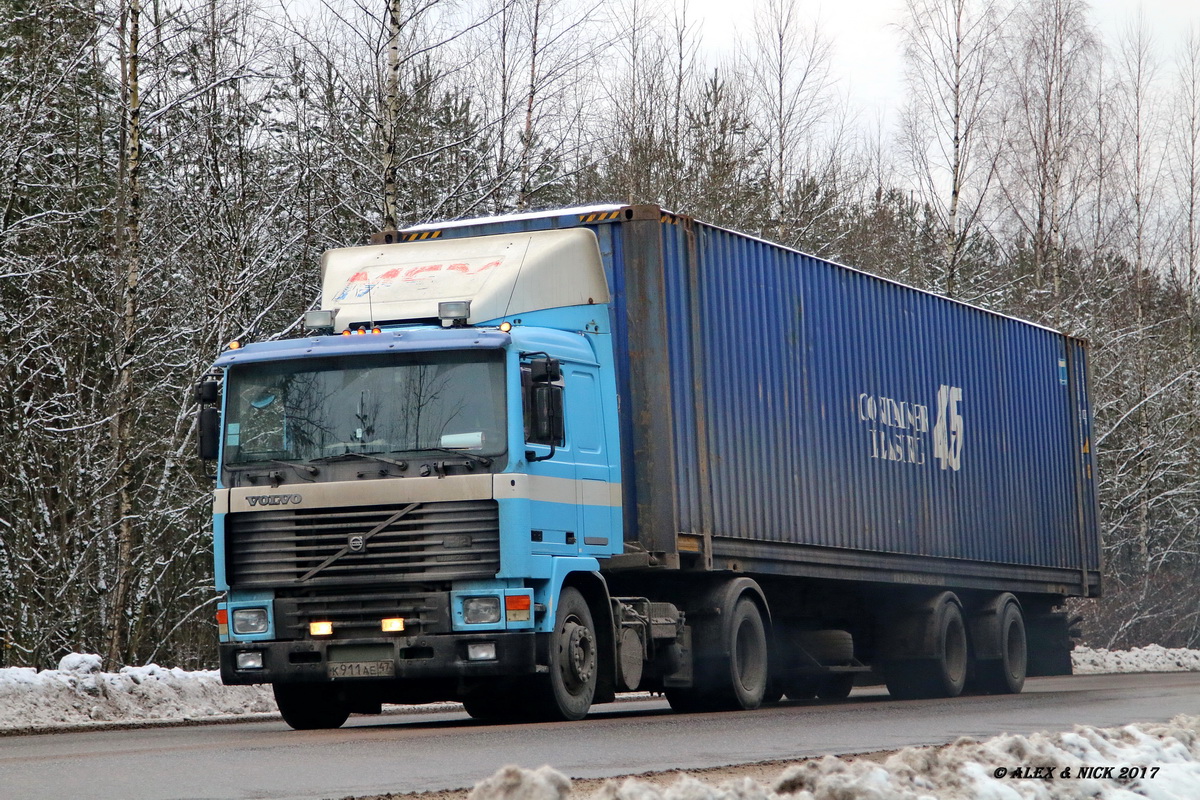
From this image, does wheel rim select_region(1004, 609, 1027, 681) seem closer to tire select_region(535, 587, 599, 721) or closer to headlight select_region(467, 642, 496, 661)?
tire select_region(535, 587, 599, 721)

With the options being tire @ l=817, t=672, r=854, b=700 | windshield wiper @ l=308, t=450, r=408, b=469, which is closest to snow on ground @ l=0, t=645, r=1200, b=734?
windshield wiper @ l=308, t=450, r=408, b=469

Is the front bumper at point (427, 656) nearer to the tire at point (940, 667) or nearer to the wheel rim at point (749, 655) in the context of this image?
the wheel rim at point (749, 655)

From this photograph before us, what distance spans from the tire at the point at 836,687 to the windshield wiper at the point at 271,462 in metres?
8.17

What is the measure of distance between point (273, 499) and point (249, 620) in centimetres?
91

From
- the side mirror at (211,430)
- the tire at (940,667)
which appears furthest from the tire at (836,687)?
the side mirror at (211,430)

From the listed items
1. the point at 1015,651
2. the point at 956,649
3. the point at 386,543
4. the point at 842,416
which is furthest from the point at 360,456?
the point at 1015,651

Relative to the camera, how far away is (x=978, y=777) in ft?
23.0

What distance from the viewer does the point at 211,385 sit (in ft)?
40.5

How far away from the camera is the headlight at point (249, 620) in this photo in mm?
11820

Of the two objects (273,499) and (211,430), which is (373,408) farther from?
(211,430)

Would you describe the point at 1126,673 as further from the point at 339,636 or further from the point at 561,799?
the point at 561,799

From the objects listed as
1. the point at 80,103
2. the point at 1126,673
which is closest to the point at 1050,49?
the point at 1126,673

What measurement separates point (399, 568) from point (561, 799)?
590 cm

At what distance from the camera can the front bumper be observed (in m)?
11.4
